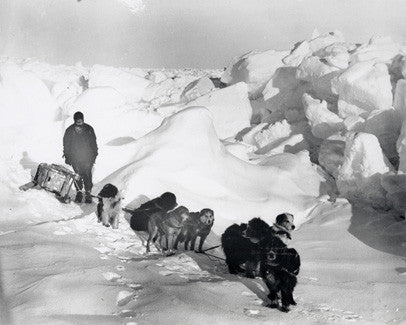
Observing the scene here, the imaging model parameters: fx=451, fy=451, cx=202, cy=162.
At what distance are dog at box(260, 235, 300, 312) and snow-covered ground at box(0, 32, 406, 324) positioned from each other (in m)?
0.18

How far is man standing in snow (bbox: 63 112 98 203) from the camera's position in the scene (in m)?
7.73

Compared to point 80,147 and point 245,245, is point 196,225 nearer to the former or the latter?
point 245,245

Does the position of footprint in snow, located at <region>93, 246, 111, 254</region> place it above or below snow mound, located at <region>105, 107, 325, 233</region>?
below

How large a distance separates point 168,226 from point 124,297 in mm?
2023

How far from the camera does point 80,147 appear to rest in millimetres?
7738

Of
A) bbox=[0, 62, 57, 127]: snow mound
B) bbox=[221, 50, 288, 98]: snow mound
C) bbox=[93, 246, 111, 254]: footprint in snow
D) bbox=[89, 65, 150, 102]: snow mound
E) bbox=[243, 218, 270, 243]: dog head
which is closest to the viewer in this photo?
bbox=[243, 218, 270, 243]: dog head

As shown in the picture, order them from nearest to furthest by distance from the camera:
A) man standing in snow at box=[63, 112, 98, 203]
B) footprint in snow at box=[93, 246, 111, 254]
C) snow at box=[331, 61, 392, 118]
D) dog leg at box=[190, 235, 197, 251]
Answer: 1. footprint in snow at box=[93, 246, 111, 254]
2. dog leg at box=[190, 235, 197, 251]
3. man standing in snow at box=[63, 112, 98, 203]
4. snow at box=[331, 61, 392, 118]

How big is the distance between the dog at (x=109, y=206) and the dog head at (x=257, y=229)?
235cm

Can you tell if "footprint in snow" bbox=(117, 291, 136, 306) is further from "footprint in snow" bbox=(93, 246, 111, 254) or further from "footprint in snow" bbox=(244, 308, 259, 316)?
"footprint in snow" bbox=(93, 246, 111, 254)

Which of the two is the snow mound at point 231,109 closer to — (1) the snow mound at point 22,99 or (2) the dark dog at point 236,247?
(1) the snow mound at point 22,99

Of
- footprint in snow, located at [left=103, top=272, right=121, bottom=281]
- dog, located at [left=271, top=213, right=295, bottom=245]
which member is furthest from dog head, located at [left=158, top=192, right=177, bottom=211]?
dog, located at [left=271, top=213, right=295, bottom=245]

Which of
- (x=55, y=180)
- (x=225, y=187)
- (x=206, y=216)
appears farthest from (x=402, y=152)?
(x=55, y=180)

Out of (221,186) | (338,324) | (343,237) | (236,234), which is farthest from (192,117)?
(338,324)

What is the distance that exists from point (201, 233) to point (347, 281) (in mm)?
1976
